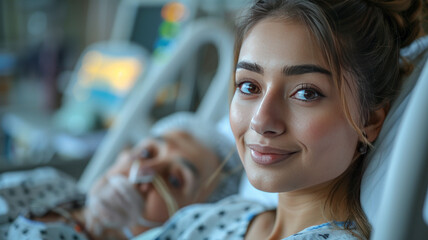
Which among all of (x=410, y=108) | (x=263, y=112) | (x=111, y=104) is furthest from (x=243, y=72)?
(x=111, y=104)

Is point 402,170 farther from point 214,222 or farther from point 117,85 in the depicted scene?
point 117,85

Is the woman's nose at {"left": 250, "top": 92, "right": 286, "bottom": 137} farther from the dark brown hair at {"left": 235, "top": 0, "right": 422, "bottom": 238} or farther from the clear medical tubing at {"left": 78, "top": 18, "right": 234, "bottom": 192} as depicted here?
the clear medical tubing at {"left": 78, "top": 18, "right": 234, "bottom": 192}

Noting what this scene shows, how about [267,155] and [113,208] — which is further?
[113,208]

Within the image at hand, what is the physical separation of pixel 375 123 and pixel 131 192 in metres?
0.78

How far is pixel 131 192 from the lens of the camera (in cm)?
133

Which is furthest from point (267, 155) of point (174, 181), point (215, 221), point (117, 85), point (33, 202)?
point (117, 85)

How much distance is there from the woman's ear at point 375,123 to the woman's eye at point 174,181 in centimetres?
70

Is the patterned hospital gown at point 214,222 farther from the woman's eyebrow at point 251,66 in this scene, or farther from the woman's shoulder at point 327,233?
the woman's eyebrow at point 251,66

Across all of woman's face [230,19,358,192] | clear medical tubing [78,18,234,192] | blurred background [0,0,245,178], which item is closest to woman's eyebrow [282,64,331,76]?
woman's face [230,19,358,192]

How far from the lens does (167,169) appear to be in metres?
1.39

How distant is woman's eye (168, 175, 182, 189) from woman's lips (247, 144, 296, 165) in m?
0.66

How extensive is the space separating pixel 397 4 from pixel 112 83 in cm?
225

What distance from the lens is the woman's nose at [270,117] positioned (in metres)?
0.71

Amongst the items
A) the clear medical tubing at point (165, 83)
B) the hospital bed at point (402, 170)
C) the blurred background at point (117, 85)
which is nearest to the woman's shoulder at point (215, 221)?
the hospital bed at point (402, 170)
